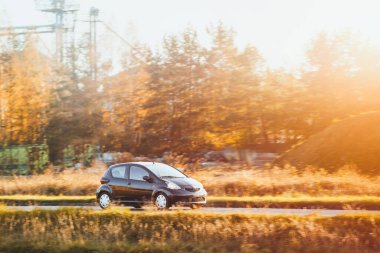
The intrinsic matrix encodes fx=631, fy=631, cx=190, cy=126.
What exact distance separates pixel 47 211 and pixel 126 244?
360 cm

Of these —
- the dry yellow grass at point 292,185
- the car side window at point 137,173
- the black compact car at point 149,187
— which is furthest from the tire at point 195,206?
the dry yellow grass at point 292,185

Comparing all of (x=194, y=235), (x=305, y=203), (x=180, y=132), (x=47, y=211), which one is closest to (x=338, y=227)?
(x=194, y=235)

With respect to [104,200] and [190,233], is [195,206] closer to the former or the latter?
[104,200]

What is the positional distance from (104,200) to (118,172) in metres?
1.02

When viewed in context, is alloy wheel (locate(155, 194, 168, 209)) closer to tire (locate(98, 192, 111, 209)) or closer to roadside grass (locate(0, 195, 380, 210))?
tire (locate(98, 192, 111, 209))

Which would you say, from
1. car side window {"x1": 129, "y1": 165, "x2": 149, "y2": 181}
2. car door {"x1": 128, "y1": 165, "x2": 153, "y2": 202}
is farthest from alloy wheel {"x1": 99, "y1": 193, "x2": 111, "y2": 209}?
car side window {"x1": 129, "y1": 165, "x2": 149, "y2": 181}

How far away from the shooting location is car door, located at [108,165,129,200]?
2028 cm

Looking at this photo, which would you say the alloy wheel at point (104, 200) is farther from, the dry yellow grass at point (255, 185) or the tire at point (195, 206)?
the dry yellow grass at point (255, 185)

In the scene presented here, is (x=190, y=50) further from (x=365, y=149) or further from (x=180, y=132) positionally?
(x=365, y=149)

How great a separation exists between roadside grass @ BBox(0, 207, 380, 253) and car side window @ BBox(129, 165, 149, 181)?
3.33 meters

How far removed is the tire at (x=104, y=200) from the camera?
811 inches

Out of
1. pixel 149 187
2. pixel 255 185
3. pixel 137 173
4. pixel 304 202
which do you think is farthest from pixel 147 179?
pixel 255 185

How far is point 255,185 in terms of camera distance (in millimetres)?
25391

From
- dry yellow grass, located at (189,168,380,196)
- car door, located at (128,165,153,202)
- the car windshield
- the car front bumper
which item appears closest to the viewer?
the car front bumper
